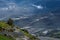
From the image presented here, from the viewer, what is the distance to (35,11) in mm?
99000

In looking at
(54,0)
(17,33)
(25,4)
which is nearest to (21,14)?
(25,4)

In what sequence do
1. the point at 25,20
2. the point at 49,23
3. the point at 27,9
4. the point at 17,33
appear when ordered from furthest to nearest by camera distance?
the point at 27,9, the point at 25,20, the point at 49,23, the point at 17,33

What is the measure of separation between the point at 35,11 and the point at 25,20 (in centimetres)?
1325

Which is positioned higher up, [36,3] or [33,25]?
[36,3]

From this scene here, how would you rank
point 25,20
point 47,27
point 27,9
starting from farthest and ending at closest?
point 27,9
point 25,20
point 47,27

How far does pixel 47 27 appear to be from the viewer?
7494 centimetres

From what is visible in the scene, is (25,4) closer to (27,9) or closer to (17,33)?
(27,9)

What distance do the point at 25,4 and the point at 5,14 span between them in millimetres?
16580

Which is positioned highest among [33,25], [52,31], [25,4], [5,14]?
[25,4]

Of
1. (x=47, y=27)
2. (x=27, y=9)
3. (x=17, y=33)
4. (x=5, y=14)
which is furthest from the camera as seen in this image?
(x=27, y=9)

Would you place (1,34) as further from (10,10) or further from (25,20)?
(10,10)

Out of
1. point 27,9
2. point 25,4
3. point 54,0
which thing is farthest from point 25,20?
point 54,0

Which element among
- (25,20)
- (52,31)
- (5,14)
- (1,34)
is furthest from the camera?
(5,14)

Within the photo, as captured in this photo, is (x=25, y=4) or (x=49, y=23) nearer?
(x=49, y=23)
